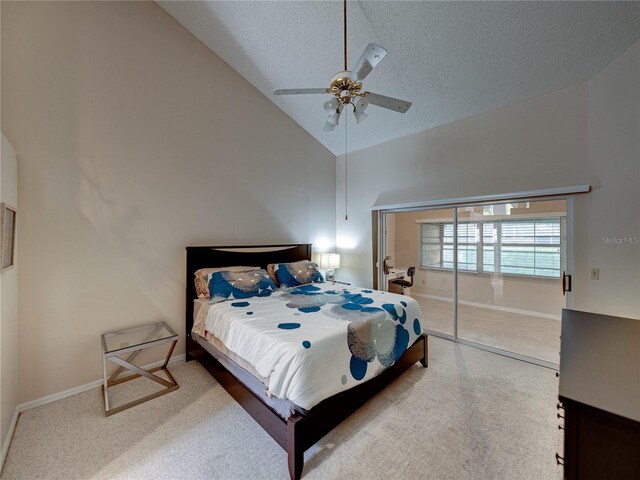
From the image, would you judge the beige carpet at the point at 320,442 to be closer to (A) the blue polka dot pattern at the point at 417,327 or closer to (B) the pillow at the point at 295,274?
(A) the blue polka dot pattern at the point at 417,327

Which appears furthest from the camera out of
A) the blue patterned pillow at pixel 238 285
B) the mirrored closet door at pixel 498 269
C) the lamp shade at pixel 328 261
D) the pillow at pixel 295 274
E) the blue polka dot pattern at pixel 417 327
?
the lamp shade at pixel 328 261

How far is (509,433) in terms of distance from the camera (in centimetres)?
183

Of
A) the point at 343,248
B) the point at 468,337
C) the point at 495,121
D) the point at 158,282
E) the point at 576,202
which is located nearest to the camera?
the point at 576,202

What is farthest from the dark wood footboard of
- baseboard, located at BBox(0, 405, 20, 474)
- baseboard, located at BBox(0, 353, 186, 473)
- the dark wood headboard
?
baseboard, located at BBox(0, 405, 20, 474)

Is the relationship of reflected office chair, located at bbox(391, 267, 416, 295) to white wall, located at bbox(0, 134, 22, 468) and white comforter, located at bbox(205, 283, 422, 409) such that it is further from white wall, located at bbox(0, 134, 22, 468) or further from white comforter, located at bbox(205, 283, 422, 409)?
white wall, located at bbox(0, 134, 22, 468)

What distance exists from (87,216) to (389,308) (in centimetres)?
281

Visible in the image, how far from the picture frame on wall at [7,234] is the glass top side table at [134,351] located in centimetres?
90

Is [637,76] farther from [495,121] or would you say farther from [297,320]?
[297,320]

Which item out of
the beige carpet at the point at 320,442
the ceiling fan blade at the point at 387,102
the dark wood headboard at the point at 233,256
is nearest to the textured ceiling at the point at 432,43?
the ceiling fan blade at the point at 387,102

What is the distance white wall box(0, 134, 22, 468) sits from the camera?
1647 mm

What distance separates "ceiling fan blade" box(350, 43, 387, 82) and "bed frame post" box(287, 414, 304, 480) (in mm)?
2187

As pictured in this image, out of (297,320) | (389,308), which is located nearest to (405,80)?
(389,308)

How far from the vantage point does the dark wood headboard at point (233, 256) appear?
9.53ft

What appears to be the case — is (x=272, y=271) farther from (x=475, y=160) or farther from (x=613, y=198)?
(x=613, y=198)
